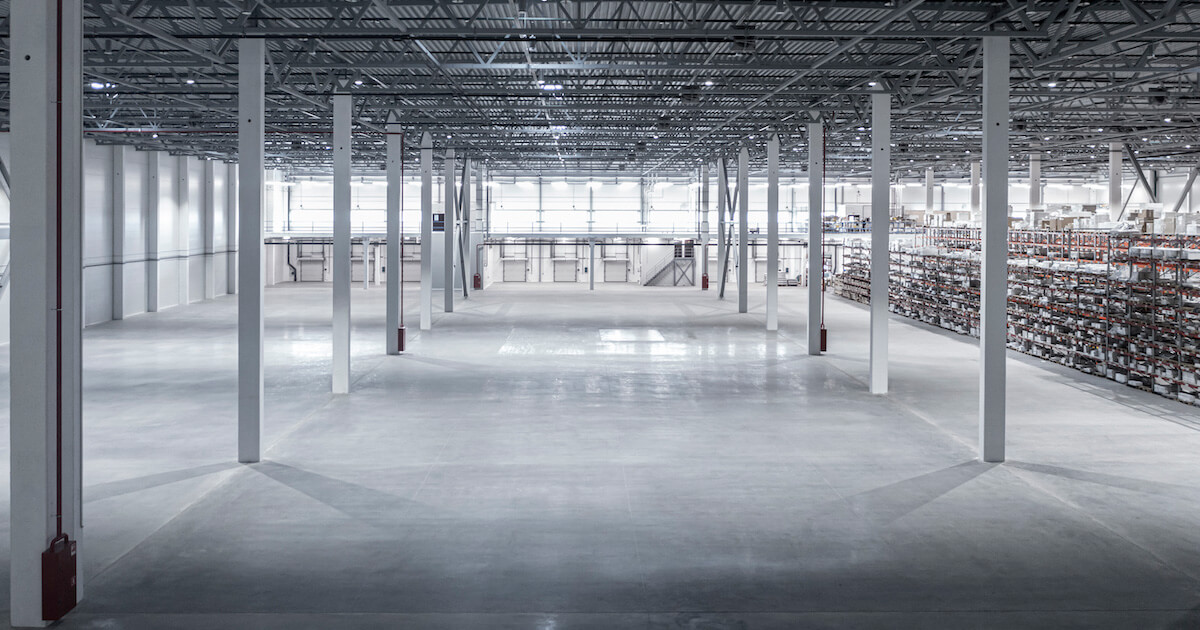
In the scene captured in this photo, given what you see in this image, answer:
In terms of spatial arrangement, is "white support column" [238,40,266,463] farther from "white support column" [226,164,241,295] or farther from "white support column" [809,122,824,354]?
"white support column" [226,164,241,295]

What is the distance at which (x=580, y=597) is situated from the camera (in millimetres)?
7805

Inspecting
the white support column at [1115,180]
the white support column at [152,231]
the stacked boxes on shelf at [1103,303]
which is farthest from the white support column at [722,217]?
the white support column at [152,231]

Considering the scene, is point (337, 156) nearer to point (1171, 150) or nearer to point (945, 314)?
point (945, 314)

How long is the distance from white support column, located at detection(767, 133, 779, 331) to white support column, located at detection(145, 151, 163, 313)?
21.2m

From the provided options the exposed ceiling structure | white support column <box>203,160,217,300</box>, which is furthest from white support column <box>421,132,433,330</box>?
white support column <box>203,160,217,300</box>

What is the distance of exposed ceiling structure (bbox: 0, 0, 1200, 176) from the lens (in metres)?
13.0

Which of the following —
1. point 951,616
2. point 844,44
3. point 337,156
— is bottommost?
point 951,616

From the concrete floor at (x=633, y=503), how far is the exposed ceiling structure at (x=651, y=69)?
531 cm

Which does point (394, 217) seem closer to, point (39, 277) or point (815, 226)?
point (815, 226)

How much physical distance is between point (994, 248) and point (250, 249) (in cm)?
900

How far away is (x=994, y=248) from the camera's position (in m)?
12.4

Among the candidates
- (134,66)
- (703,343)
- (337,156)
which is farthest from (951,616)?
(703,343)

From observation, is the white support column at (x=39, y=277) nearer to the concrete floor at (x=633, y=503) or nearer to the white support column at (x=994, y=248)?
the concrete floor at (x=633, y=503)

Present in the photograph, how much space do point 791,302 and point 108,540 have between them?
34496 mm
